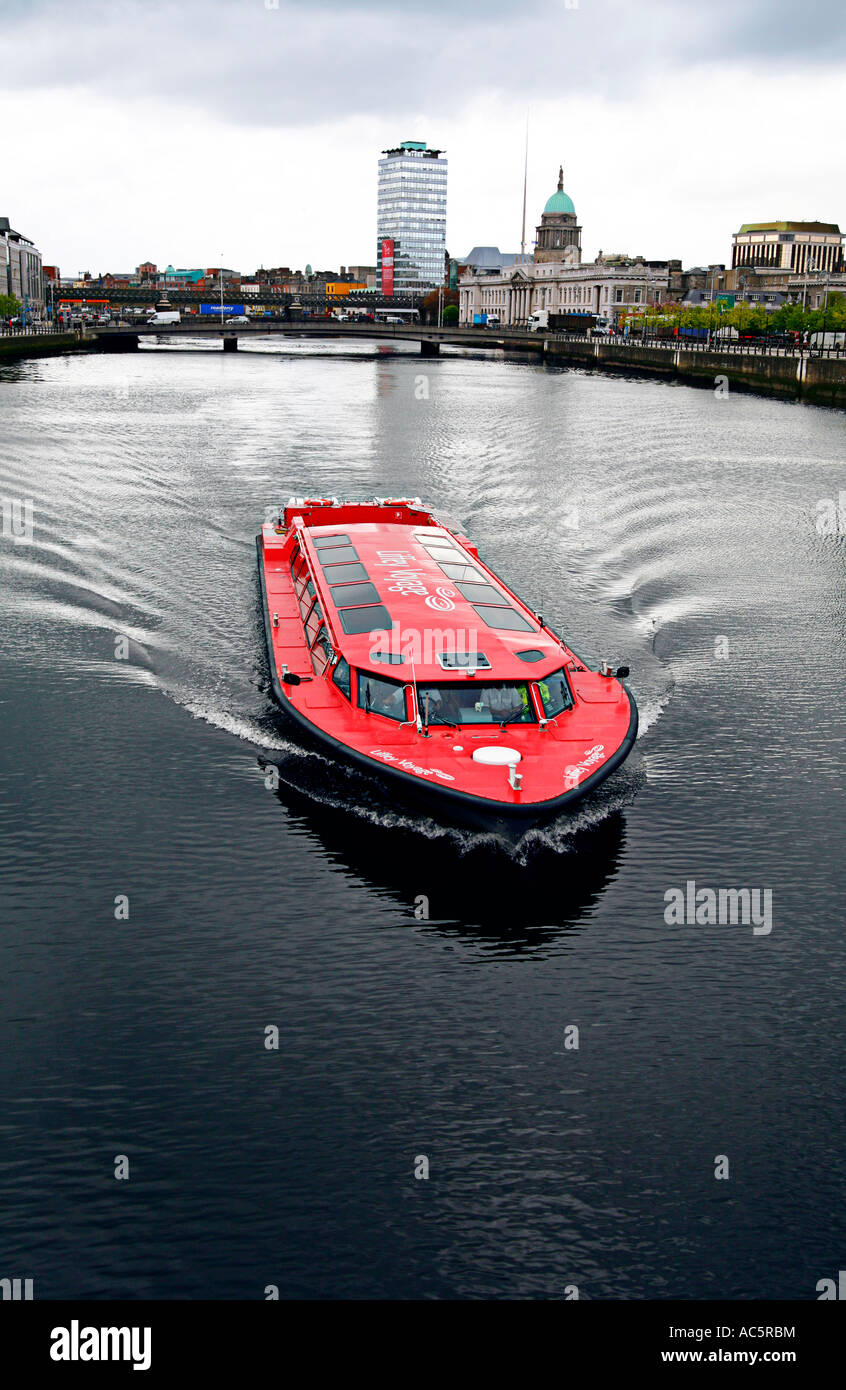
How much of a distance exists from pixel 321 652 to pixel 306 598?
12.9ft

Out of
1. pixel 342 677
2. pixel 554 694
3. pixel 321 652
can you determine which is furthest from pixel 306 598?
pixel 554 694

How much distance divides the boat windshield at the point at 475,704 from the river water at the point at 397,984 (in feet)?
5.48

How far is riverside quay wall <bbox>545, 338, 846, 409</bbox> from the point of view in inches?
3807

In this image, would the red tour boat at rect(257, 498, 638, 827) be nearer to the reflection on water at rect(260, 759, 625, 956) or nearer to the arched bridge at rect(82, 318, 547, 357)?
the reflection on water at rect(260, 759, 625, 956)

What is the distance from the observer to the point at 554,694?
22016 millimetres

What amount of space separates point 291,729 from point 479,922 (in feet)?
24.3

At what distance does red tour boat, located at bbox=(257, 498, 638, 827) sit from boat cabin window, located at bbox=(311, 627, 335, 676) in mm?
37

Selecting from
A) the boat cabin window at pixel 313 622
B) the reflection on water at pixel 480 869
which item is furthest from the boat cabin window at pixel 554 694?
the boat cabin window at pixel 313 622

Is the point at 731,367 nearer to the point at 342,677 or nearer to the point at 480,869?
the point at 342,677

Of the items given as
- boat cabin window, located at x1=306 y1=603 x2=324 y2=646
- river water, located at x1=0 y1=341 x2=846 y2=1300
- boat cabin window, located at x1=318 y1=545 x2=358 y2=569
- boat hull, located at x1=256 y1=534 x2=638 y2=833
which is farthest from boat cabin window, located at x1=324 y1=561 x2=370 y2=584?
boat hull, located at x1=256 y1=534 x2=638 y2=833

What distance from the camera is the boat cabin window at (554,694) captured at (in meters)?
21.7

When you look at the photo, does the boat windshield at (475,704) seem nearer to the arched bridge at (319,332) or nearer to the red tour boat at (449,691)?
the red tour boat at (449,691)

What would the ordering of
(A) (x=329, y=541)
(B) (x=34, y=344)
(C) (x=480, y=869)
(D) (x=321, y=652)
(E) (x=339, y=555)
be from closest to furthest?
(C) (x=480, y=869), (D) (x=321, y=652), (E) (x=339, y=555), (A) (x=329, y=541), (B) (x=34, y=344)

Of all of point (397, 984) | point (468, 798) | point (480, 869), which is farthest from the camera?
point (480, 869)
